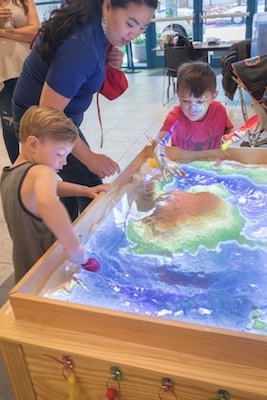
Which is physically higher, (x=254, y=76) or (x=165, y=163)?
(x=254, y=76)

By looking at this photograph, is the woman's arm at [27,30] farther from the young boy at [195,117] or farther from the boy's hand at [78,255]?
the boy's hand at [78,255]

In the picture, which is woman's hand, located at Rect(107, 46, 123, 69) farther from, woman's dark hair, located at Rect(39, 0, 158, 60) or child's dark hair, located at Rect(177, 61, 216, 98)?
child's dark hair, located at Rect(177, 61, 216, 98)

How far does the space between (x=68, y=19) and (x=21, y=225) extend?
1.92 ft

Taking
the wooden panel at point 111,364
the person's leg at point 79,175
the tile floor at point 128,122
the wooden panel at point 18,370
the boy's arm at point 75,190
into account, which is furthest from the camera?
the tile floor at point 128,122

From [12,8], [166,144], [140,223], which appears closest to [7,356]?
[140,223]

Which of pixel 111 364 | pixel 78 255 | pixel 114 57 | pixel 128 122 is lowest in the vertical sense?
pixel 128 122

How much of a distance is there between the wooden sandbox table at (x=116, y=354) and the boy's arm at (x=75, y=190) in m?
0.36

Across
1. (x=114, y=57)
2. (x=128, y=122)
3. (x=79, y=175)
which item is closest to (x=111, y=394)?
(x=79, y=175)

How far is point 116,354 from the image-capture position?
777 millimetres

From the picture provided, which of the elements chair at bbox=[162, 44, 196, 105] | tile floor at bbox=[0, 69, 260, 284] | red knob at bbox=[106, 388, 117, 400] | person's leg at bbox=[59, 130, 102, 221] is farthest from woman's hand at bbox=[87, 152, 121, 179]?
chair at bbox=[162, 44, 196, 105]

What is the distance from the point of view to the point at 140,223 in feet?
4.08

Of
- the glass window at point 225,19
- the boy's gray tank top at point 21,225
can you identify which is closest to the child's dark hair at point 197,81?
the boy's gray tank top at point 21,225

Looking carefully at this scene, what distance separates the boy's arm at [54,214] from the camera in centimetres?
91

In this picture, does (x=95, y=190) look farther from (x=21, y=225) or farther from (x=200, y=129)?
(x=200, y=129)
